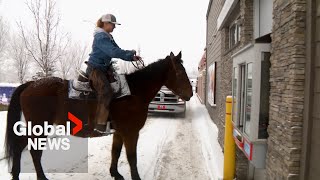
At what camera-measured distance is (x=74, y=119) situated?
4898 mm

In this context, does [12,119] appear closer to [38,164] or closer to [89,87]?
[38,164]

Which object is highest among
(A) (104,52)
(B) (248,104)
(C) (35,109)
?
(A) (104,52)

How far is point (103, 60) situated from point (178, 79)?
130 cm

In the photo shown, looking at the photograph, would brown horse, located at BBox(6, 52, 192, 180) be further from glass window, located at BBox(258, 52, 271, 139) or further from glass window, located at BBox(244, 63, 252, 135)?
glass window, located at BBox(258, 52, 271, 139)

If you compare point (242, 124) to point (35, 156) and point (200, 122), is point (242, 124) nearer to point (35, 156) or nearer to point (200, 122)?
point (35, 156)

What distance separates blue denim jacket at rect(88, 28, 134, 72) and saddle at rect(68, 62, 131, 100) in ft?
0.59

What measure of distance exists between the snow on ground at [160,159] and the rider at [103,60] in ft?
4.28

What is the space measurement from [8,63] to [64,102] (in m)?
49.0

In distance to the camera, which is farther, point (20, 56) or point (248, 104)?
point (20, 56)

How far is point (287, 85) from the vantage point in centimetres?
299

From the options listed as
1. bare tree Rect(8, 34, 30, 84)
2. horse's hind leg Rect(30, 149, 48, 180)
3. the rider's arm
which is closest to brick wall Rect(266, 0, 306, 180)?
the rider's arm

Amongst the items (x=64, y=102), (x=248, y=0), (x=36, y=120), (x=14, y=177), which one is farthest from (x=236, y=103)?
(x=14, y=177)

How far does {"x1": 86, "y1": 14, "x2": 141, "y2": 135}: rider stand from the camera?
4.61 metres

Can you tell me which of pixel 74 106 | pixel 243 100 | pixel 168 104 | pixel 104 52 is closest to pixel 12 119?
pixel 74 106
